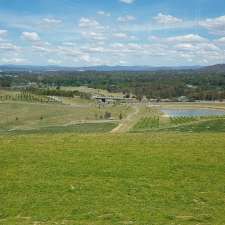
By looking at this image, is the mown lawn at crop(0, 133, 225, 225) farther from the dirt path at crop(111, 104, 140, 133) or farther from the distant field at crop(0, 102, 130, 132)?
the distant field at crop(0, 102, 130, 132)

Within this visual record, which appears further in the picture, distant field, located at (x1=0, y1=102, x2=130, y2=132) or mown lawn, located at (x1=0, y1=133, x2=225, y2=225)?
distant field, located at (x1=0, y1=102, x2=130, y2=132)

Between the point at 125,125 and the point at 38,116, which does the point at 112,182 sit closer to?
the point at 125,125

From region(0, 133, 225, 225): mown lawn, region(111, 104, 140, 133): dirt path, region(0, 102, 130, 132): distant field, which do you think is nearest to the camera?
region(0, 133, 225, 225): mown lawn

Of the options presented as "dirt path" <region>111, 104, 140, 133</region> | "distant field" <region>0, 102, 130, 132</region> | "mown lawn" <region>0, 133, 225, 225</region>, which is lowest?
"distant field" <region>0, 102, 130, 132</region>

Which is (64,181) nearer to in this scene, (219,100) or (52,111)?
(52,111)

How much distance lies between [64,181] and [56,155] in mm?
3178

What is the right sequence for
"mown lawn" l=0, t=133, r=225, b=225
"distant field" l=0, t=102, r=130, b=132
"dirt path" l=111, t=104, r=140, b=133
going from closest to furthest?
1. "mown lawn" l=0, t=133, r=225, b=225
2. "dirt path" l=111, t=104, r=140, b=133
3. "distant field" l=0, t=102, r=130, b=132

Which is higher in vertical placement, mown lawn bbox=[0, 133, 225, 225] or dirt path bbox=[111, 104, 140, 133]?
mown lawn bbox=[0, 133, 225, 225]

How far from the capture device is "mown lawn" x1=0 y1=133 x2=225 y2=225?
9.45m

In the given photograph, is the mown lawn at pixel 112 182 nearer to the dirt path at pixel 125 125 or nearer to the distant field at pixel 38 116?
the dirt path at pixel 125 125

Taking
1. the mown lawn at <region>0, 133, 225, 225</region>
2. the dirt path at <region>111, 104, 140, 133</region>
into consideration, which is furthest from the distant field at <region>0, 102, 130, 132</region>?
the mown lawn at <region>0, 133, 225, 225</region>

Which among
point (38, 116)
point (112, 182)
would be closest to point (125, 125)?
point (38, 116)

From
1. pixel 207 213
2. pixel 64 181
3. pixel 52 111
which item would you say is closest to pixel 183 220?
pixel 207 213

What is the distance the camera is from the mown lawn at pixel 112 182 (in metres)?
9.45
